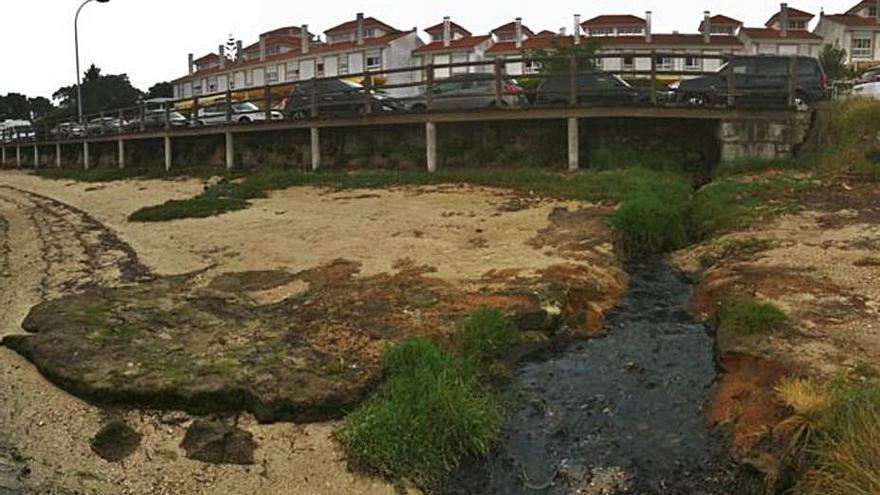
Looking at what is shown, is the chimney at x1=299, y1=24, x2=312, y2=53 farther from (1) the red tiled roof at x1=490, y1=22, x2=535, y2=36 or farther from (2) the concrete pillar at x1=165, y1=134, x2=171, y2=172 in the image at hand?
(2) the concrete pillar at x1=165, y1=134, x2=171, y2=172

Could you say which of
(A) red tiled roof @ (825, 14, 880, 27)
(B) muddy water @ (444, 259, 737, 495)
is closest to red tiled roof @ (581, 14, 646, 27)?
(A) red tiled roof @ (825, 14, 880, 27)

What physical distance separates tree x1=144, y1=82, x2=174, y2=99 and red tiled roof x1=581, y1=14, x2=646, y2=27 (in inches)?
1737

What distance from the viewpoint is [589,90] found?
17469 millimetres

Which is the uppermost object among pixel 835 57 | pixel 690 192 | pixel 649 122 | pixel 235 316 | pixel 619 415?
pixel 835 57

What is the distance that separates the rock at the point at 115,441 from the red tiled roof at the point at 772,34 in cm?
5675

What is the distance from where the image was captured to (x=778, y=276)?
8117 mm

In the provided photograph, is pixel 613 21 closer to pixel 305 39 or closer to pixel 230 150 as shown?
pixel 305 39

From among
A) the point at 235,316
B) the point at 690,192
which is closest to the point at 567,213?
the point at 690,192

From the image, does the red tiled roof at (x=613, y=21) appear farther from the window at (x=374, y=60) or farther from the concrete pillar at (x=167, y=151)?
the concrete pillar at (x=167, y=151)

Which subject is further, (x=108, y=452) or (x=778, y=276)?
(x=778, y=276)

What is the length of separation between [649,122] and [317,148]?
821 centimetres

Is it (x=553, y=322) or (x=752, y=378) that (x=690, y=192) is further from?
(x=752, y=378)

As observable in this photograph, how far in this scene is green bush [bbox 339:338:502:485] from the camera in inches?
205

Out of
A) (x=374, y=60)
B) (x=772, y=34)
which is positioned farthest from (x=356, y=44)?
(x=772, y=34)
